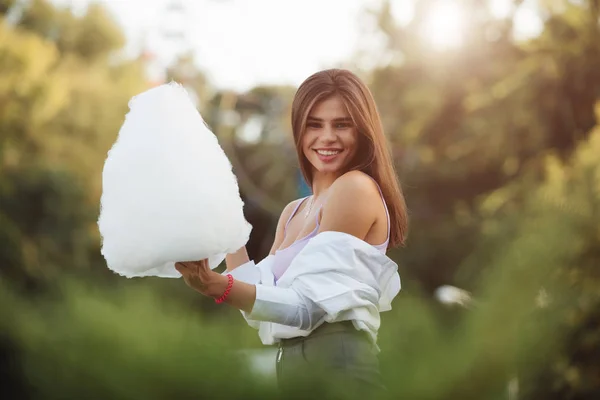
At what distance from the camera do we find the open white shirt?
208cm

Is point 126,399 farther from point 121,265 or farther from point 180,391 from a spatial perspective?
point 121,265

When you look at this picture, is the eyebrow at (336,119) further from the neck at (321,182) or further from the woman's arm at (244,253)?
the woman's arm at (244,253)

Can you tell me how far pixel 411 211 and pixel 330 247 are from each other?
1.29m

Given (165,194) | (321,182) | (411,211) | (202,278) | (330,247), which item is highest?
(411,211)

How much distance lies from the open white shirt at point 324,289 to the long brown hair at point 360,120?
26 centimetres

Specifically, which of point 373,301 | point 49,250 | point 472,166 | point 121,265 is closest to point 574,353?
point 373,301

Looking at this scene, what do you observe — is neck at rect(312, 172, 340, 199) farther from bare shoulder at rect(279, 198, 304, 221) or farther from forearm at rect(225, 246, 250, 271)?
forearm at rect(225, 246, 250, 271)

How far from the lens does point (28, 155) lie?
65.2 ft

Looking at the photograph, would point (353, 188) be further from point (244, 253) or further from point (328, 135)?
point (244, 253)

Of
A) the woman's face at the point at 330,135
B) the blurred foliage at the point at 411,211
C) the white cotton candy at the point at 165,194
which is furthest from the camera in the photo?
the woman's face at the point at 330,135

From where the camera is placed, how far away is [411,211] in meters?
3.45

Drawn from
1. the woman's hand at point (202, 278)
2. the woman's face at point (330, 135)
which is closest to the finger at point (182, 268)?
the woman's hand at point (202, 278)

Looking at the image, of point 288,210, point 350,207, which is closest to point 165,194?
point 350,207

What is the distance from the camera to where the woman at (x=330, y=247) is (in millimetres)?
2080
